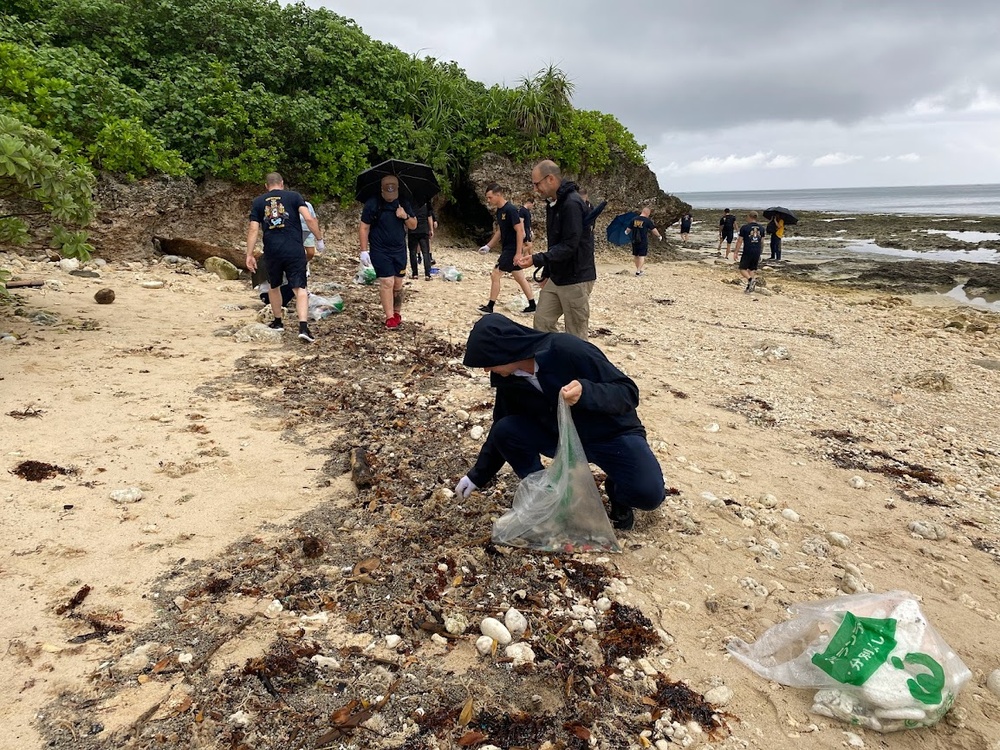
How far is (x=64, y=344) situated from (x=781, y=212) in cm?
1567

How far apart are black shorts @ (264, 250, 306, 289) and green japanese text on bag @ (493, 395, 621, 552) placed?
4.36 m

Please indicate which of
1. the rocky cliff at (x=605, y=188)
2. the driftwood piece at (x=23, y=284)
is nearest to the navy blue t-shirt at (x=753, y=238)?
the rocky cliff at (x=605, y=188)

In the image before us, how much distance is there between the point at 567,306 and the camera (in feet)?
18.5

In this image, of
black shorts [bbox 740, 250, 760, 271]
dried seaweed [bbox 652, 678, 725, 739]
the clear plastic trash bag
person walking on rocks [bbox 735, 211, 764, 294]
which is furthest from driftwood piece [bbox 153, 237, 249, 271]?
black shorts [bbox 740, 250, 760, 271]

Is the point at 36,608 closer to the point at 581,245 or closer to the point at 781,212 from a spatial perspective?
the point at 581,245

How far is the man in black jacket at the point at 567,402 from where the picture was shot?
305cm

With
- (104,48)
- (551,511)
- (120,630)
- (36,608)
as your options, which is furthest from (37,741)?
Result: (104,48)

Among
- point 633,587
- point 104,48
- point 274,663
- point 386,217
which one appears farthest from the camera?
point 104,48

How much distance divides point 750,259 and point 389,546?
12059mm

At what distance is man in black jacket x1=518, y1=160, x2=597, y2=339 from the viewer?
518 centimetres

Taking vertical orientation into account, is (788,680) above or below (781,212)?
below

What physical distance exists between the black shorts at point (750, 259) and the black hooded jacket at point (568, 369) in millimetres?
11049

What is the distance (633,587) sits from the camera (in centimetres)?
294

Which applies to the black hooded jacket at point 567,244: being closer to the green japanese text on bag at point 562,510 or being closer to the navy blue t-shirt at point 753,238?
the green japanese text on bag at point 562,510
